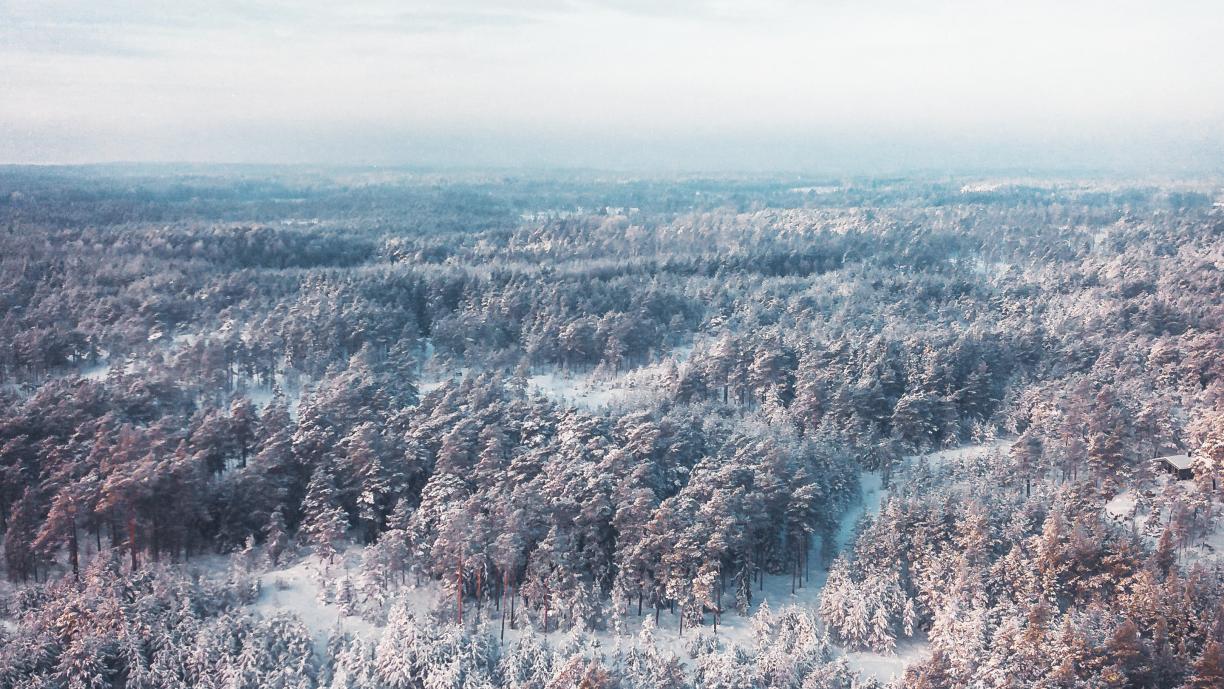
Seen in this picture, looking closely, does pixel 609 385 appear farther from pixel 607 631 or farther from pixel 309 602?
pixel 309 602

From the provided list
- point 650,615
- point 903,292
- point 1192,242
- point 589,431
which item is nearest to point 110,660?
point 650,615

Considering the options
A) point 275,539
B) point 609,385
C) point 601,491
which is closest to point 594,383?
point 609,385

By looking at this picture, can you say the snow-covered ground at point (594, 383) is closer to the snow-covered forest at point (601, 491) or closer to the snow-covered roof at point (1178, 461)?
the snow-covered forest at point (601, 491)

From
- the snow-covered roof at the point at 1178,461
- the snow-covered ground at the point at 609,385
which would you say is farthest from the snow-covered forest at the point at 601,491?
the snow-covered roof at the point at 1178,461

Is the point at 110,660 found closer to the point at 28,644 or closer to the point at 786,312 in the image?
the point at 28,644

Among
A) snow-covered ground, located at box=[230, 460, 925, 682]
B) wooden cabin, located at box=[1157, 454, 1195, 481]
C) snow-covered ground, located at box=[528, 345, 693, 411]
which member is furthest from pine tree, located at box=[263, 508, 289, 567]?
wooden cabin, located at box=[1157, 454, 1195, 481]

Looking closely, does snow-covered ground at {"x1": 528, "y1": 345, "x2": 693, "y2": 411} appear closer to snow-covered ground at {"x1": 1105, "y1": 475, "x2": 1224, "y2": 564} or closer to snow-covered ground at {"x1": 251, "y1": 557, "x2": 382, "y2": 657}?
snow-covered ground at {"x1": 251, "y1": 557, "x2": 382, "y2": 657}

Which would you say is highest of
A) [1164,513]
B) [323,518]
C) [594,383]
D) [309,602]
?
[323,518]

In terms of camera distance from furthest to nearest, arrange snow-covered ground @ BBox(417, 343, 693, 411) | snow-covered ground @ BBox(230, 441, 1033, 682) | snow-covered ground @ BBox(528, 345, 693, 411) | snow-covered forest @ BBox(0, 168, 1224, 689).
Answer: snow-covered ground @ BBox(417, 343, 693, 411) < snow-covered ground @ BBox(528, 345, 693, 411) < snow-covered ground @ BBox(230, 441, 1033, 682) < snow-covered forest @ BBox(0, 168, 1224, 689)
